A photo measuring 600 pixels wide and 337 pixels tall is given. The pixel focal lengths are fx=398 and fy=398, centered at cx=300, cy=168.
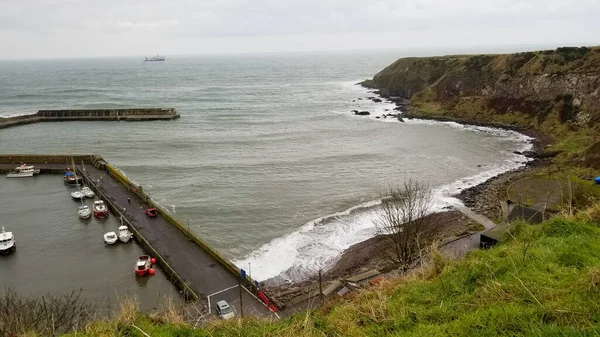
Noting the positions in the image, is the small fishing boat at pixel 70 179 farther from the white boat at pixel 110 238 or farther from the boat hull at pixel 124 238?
the boat hull at pixel 124 238

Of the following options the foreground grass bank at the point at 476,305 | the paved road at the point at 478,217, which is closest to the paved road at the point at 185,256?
the foreground grass bank at the point at 476,305

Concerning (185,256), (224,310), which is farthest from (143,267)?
(224,310)

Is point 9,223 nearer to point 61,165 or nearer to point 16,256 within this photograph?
point 16,256

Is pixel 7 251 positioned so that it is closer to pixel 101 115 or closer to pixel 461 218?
pixel 461 218

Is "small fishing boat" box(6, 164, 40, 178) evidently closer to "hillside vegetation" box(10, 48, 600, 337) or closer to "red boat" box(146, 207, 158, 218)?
"red boat" box(146, 207, 158, 218)

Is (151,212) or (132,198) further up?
(151,212)

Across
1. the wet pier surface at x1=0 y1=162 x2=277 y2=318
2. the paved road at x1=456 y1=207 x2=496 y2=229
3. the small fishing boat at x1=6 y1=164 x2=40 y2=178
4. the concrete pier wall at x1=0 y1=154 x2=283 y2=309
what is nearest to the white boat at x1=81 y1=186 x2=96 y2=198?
the concrete pier wall at x1=0 y1=154 x2=283 y2=309

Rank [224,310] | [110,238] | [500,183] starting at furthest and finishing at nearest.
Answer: [500,183] < [110,238] < [224,310]
